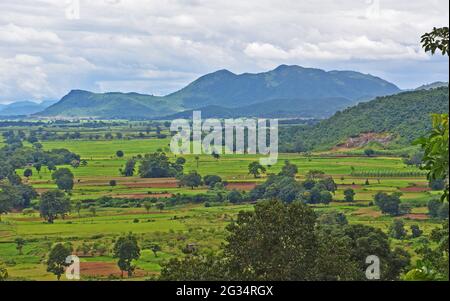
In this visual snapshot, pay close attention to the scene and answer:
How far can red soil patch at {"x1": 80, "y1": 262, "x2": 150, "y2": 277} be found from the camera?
22.9m

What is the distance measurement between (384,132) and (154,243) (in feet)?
146

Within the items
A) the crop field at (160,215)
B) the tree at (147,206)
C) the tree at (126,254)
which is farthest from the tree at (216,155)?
the tree at (126,254)

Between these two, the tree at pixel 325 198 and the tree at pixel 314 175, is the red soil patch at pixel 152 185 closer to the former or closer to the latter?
the tree at pixel 314 175

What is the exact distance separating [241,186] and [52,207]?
580 inches

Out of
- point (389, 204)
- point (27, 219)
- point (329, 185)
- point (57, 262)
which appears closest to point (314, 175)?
point (329, 185)

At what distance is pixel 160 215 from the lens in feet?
123

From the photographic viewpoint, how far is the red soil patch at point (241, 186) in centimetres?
4602

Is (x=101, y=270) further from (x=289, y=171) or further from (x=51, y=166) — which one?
(x=51, y=166)

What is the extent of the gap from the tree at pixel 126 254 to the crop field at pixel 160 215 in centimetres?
32

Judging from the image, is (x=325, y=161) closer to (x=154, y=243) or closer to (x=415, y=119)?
(x=415, y=119)

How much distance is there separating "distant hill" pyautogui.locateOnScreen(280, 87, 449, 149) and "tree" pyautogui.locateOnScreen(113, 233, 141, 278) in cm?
4264

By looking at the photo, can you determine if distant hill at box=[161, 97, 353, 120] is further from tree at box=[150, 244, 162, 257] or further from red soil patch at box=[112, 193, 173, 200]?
tree at box=[150, 244, 162, 257]
